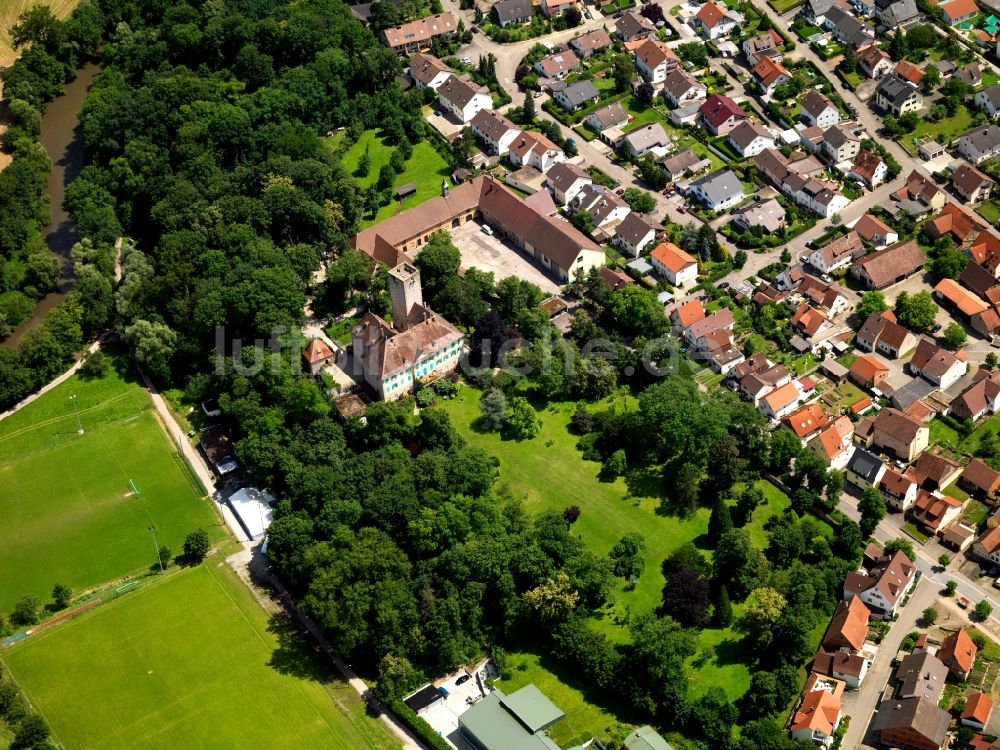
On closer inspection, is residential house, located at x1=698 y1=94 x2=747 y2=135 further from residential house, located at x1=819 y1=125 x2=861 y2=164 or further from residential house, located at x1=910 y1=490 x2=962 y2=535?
residential house, located at x1=910 y1=490 x2=962 y2=535

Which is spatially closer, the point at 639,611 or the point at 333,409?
the point at 639,611

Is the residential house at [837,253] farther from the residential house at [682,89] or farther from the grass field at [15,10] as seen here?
the grass field at [15,10]

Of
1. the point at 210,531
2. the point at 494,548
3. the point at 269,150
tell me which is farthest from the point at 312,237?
the point at 494,548

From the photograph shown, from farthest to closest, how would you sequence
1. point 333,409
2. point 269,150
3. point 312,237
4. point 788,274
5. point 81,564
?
point 269,150 → point 312,237 → point 788,274 → point 333,409 → point 81,564

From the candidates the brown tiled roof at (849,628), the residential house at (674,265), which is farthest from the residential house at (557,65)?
the brown tiled roof at (849,628)

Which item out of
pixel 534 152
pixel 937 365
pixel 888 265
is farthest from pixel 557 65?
pixel 937 365

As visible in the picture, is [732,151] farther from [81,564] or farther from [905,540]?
[81,564]
